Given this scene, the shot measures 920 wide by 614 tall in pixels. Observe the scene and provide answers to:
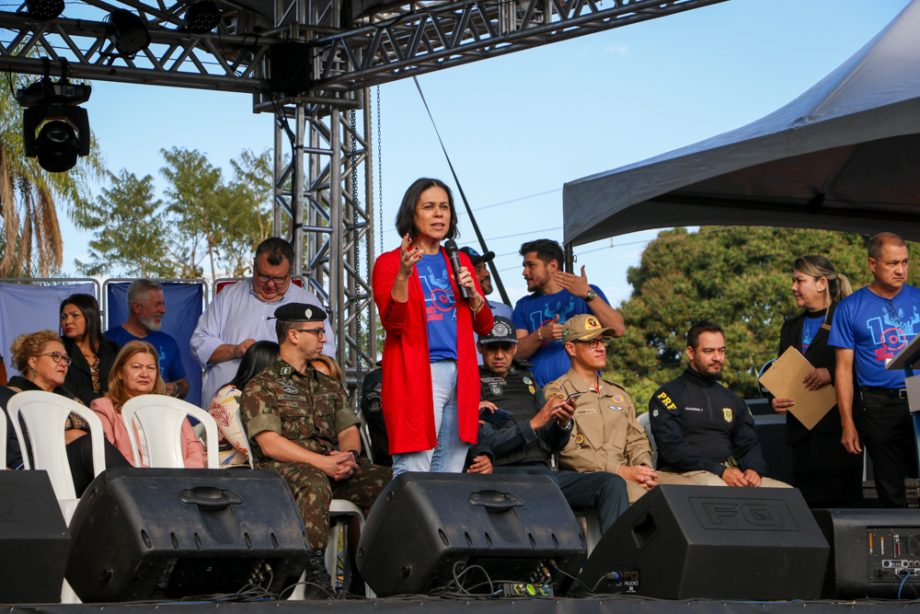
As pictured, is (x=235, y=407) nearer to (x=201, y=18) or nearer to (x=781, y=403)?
(x=781, y=403)

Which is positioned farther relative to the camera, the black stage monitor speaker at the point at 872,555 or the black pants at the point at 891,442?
the black pants at the point at 891,442

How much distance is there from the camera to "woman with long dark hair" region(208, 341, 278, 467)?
211 inches

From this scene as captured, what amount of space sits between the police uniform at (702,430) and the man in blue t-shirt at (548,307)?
16.5 inches

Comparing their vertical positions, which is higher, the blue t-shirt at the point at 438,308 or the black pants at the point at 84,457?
the blue t-shirt at the point at 438,308

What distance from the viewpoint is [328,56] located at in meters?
8.49

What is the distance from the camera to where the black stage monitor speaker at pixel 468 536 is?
11.4 feet

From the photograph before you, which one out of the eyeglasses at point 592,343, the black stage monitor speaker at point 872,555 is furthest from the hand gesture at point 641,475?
the black stage monitor speaker at point 872,555

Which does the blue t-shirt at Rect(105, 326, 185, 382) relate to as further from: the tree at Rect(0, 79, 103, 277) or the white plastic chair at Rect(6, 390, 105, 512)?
the tree at Rect(0, 79, 103, 277)

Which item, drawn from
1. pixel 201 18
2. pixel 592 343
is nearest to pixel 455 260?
pixel 592 343

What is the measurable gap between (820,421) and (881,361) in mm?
494

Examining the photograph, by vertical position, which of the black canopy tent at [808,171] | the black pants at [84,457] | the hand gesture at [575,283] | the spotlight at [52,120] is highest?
the spotlight at [52,120]

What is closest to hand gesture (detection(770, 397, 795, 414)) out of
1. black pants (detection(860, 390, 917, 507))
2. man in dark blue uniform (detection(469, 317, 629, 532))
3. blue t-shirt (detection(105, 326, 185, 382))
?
black pants (detection(860, 390, 917, 507))

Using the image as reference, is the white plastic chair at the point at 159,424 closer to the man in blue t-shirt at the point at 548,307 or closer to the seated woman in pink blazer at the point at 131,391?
the seated woman in pink blazer at the point at 131,391

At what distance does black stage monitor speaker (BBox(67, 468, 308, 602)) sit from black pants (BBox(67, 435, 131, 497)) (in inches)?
53.5
